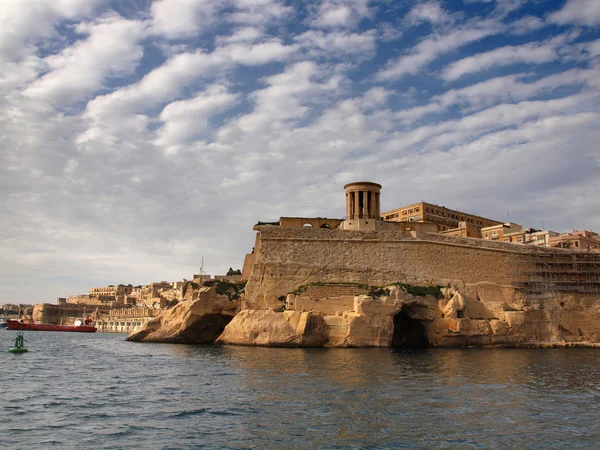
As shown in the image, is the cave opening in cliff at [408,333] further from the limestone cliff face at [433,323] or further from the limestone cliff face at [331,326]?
the limestone cliff face at [331,326]

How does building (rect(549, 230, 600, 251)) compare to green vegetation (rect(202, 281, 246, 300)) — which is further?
building (rect(549, 230, 600, 251))

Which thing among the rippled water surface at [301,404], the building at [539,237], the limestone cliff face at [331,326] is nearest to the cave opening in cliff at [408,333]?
the limestone cliff face at [331,326]

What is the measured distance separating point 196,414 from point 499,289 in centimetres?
2916

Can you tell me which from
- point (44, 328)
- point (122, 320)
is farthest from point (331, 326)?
point (44, 328)

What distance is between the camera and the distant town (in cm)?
4444

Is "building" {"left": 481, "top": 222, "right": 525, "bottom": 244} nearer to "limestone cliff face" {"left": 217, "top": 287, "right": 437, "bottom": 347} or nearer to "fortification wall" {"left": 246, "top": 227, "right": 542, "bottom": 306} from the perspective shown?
"fortification wall" {"left": 246, "top": 227, "right": 542, "bottom": 306}

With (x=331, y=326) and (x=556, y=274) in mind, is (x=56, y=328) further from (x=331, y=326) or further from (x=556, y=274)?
(x=556, y=274)

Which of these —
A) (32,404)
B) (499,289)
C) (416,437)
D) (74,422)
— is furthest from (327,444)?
(499,289)

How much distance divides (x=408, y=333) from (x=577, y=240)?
2221 cm

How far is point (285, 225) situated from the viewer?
144ft

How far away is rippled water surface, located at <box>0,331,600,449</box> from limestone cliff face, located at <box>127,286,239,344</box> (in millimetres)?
12651

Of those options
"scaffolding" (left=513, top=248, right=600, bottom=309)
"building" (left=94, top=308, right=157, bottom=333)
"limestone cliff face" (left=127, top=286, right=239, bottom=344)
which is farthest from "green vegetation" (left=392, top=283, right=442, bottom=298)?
"building" (left=94, top=308, right=157, bottom=333)

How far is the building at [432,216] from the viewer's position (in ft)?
198

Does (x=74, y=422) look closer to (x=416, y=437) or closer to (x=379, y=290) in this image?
(x=416, y=437)
